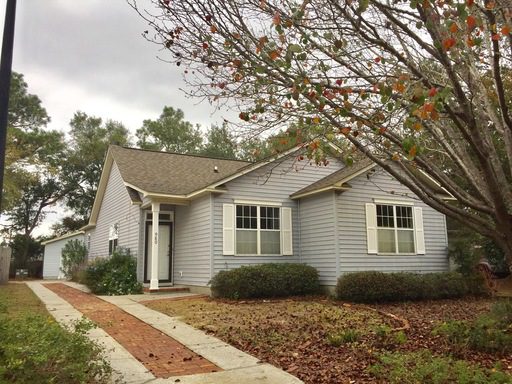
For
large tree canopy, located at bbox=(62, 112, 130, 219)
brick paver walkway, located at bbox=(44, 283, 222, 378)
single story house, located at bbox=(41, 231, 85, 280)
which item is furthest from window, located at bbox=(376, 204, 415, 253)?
large tree canopy, located at bbox=(62, 112, 130, 219)

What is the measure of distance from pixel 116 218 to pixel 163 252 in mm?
4178

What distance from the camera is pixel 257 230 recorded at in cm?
1429

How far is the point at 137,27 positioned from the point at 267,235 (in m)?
9.15

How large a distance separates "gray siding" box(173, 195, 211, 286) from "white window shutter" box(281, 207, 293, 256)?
2.46 metres

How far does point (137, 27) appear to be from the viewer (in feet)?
20.7

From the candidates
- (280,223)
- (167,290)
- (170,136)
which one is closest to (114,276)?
(167,290)

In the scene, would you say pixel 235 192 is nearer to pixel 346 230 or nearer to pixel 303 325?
pixel 346 230

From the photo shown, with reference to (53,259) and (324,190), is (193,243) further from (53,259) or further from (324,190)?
(53,259)

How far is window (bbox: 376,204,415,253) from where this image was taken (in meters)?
14.0

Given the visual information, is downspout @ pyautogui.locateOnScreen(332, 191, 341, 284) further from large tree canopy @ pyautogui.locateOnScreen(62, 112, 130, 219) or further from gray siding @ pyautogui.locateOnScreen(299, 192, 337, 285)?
large tree canopy @ pyautogui.locateOnScreen(62, 112, 130, 219)

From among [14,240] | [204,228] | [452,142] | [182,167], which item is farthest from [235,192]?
[14,240]

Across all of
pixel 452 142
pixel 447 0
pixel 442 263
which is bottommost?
pixel 442 263

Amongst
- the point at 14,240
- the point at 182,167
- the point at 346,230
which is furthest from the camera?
the point at 14,240

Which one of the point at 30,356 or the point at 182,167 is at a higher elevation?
the point at 182,167
